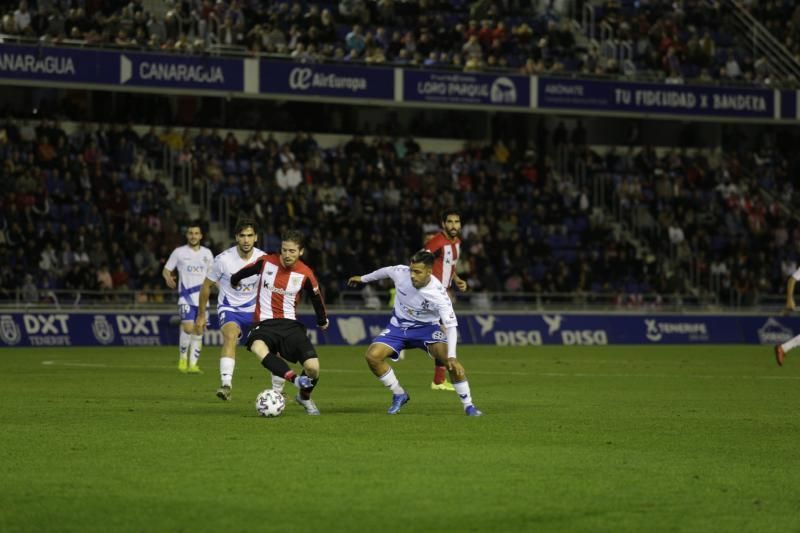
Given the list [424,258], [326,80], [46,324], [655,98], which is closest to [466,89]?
[326,80]

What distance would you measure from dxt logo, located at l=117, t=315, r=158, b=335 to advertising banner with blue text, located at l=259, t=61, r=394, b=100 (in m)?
9.59

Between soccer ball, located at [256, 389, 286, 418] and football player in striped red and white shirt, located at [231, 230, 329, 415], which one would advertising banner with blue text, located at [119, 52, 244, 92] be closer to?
football player in striped red and white shirt, located at [231, 230, 329, 415]

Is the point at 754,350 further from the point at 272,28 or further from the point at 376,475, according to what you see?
the point at 376,475

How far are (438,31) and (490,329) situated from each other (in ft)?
36.8

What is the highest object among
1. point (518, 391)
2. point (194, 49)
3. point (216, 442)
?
point (194, 49)

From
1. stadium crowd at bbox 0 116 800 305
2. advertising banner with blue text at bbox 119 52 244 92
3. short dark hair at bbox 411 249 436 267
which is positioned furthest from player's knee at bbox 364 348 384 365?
advertising banner with blue text at bbox 119 52 244 92

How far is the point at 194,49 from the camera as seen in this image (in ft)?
137

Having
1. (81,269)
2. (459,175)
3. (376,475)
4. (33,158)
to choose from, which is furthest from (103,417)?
(459,175)

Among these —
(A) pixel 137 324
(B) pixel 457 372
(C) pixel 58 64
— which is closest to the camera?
(B) pixel 457 372

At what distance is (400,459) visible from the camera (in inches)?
476

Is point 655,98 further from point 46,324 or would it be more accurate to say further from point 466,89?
point 46,324

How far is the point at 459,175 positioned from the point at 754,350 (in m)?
11.9

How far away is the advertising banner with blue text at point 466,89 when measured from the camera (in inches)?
1769

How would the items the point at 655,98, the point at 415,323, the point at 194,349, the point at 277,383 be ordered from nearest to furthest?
the point at 277,383
the point at 415,323
the point at 194,349
the point at 655,98
